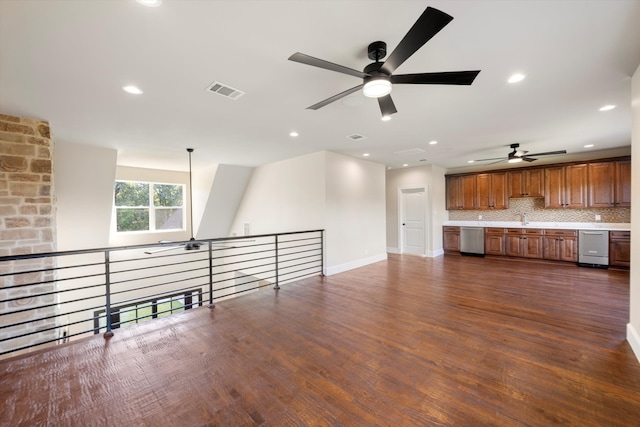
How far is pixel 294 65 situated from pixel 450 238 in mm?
7097

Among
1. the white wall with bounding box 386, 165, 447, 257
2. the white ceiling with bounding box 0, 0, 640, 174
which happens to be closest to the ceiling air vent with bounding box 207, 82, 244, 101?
the white ceiling with bounding box 0, 0, 640, 174

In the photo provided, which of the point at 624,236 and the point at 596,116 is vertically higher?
the point at 596,116

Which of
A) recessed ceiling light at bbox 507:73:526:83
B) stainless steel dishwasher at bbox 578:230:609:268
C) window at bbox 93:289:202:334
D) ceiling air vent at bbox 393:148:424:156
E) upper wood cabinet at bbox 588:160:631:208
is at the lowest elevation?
window at bbox 93:289:202:334

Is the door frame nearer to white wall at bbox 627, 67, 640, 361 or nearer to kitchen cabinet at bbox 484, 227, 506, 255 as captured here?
kitchen cabinet at bbox 484, 227, 506, 255

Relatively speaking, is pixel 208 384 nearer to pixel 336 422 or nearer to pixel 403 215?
pixel 336 422

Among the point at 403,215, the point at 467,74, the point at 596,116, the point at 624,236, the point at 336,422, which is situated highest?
the point at 596,116

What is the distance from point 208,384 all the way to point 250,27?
2716mm

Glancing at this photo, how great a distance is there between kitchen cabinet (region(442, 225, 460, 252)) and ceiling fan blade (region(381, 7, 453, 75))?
22.5 ft

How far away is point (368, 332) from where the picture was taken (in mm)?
2840

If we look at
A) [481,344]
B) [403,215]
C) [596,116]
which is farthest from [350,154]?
[481,344]

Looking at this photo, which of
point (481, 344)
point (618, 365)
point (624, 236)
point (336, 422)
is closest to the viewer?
point (336, 422)

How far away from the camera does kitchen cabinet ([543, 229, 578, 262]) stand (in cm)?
579

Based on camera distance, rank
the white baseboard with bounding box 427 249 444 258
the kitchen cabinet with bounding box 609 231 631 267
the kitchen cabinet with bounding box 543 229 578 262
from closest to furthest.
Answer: the kitchen cabinet with bounding box 609 231 631 267
the kitchen cabinet with bounding box 543 229 578 262
the white baseboard with bounding box 427 249 444 258

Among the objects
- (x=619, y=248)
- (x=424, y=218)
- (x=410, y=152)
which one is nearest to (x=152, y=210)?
(x=410, y=152)
